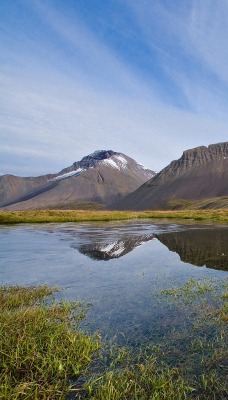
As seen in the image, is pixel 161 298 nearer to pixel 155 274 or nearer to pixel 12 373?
pixel 155 274

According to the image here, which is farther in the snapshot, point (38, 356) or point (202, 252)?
point (202, 252)

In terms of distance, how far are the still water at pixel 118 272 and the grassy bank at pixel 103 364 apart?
1341mm

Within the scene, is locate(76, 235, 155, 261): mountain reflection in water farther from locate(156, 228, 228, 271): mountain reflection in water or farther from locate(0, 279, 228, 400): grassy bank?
locate(0, 279, 228, 400): grassy bank

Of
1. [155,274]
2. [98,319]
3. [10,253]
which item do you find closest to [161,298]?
[98,319]

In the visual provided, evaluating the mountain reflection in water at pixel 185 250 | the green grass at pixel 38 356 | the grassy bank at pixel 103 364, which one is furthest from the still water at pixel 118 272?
the green grass at pixel 38 356

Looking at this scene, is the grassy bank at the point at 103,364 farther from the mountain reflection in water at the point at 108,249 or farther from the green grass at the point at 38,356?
the mountain reflection in water at the point at 108,249

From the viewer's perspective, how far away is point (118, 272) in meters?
22.7

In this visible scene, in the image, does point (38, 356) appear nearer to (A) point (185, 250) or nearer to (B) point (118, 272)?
(B) point (118, 272)

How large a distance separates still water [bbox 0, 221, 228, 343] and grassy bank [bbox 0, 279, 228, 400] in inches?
52.8

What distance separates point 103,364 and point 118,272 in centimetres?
1340

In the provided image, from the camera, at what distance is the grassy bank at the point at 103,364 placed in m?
7.70

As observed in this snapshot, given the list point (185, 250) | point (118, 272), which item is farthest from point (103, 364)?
point (185, 250)

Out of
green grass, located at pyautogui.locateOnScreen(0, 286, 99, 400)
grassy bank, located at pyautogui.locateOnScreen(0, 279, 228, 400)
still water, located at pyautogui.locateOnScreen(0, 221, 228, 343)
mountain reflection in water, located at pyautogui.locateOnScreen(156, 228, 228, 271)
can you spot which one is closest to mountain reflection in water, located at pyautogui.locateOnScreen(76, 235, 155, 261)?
still water, located at pyautogui.locateOnScreen(0, 221, 228, 343)

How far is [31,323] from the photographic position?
1051cm
